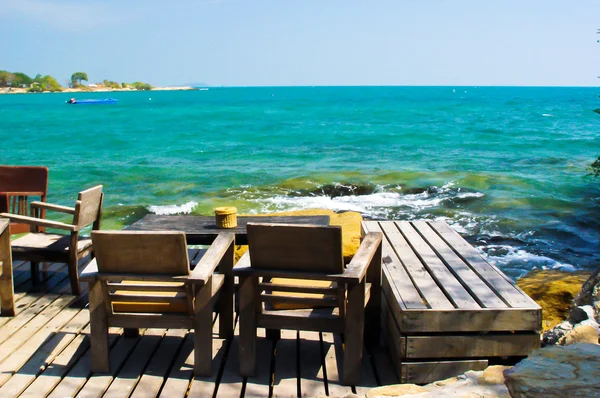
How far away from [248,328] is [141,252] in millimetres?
853

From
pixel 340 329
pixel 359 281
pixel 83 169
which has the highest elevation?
pixel 359 281

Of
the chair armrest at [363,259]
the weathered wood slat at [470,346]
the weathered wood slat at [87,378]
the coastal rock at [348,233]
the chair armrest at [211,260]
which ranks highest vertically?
the chair armrest at [363,259]

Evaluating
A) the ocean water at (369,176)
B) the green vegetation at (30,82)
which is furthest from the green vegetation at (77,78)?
the ocean water at (369,176)

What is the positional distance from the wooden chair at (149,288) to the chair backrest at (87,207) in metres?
1.41

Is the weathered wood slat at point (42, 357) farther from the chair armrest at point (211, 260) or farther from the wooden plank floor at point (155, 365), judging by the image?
the chair armrest at point (211, 260)

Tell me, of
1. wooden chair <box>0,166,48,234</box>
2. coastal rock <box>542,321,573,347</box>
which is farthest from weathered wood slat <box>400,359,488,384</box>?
wooden chair <box>0,166,48,234</box>

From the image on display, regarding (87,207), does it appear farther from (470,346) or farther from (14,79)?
(14,79)

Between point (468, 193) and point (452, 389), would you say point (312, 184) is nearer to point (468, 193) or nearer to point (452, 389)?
point (468, 193)

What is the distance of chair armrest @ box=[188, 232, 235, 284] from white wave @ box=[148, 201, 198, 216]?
32.1ft

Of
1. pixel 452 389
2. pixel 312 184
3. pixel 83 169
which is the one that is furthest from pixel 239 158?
pixel 452 389

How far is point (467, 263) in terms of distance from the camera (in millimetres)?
4758

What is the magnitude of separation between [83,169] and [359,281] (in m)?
20.7

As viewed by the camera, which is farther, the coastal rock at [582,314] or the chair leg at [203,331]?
the coastal rock at [582,314]

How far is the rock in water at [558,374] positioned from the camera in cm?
235
